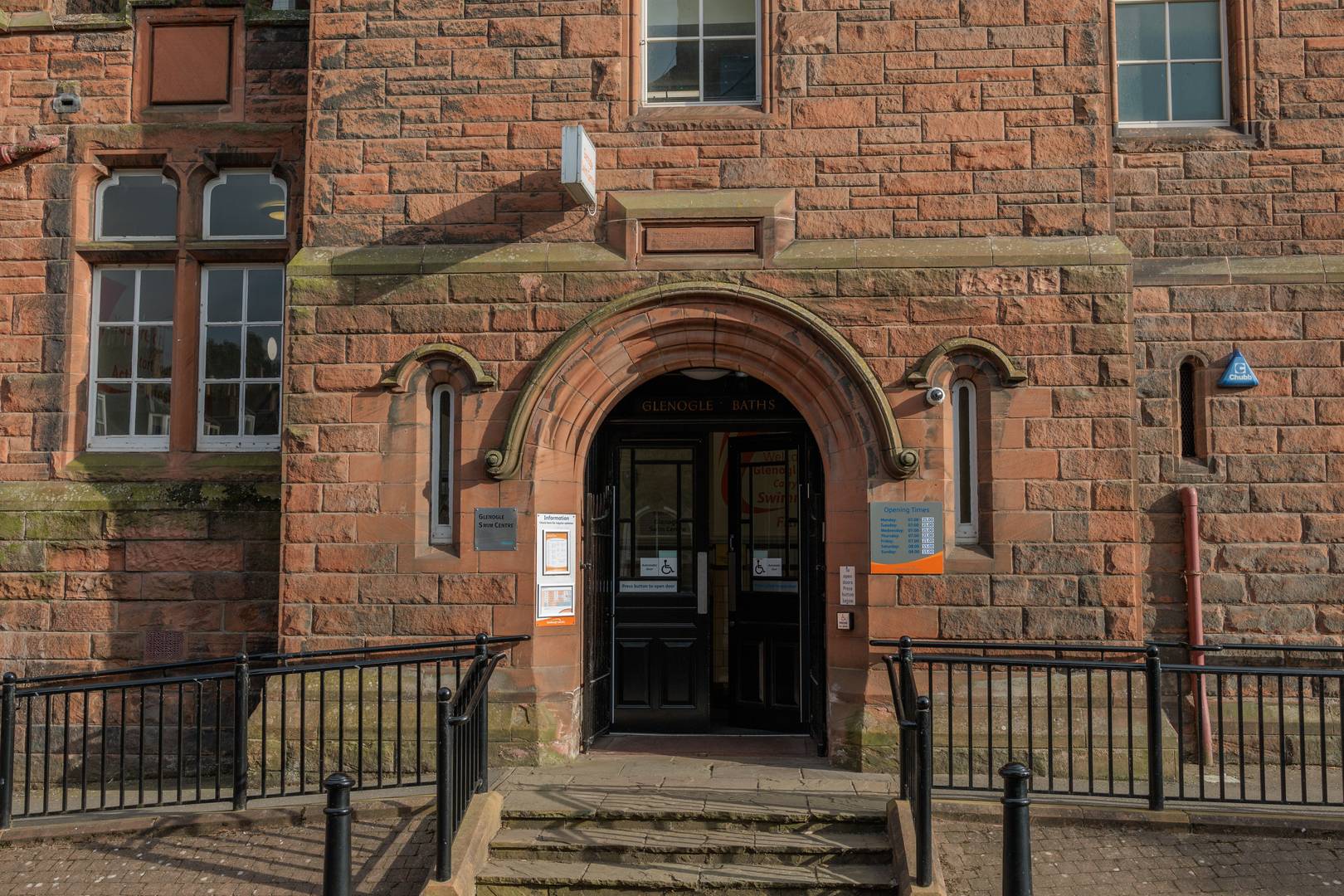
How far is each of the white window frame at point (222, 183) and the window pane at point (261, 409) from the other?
121 cm

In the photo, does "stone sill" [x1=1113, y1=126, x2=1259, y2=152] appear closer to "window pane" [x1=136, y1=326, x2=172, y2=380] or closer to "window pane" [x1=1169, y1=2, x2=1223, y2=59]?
"window pane" [x1=1169, y1=2, x2=1223, y2=59]

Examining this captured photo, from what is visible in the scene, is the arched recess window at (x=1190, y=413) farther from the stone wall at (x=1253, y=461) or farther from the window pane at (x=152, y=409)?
the window pane at (x=152, y=409)

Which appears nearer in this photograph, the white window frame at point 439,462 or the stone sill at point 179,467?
the white window frame at point 439,462

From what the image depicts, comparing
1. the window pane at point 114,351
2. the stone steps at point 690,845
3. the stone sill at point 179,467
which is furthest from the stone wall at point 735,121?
the stone steps at point 690,845

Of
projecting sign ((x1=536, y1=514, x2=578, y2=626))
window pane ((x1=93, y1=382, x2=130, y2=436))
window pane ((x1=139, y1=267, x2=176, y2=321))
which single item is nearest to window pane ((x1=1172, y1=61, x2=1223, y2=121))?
projecting sign ((x1=536, y1=514, x2=578, y2=626))

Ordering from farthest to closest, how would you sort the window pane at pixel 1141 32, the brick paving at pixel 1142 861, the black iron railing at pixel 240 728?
the window pane at pixel 1141 32
the black iron railing at pixel 240 728
the brick paving at pixel 1142 861

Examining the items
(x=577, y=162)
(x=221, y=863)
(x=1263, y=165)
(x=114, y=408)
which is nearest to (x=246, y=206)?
(x=114, y=408)

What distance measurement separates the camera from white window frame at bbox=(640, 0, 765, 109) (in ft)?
25.5

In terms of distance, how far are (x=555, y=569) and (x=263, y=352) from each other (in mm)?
3180

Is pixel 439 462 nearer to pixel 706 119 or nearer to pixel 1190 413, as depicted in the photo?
pixel 706 119

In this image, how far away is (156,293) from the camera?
8812mm

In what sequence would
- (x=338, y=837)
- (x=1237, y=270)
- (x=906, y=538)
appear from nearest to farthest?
(x=338, y=837) → (x=906, y=538) → (x=1237, y=270)

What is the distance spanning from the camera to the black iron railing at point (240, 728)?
6.61m

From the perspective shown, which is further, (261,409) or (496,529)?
(261,409)
